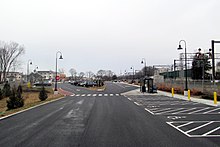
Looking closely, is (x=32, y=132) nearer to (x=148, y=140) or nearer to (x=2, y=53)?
(x=148, y=140)

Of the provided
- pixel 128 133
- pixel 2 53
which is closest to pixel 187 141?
pixel 128 133

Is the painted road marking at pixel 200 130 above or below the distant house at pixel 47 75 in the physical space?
below

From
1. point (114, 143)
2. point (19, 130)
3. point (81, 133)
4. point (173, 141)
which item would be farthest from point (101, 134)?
point (19, 130)

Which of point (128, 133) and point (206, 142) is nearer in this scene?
point (206, 142)

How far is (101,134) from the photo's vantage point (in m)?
8.48

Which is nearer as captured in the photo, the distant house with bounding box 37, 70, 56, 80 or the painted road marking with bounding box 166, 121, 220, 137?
the painted road marking with bounding box 166, 121, 220, 137

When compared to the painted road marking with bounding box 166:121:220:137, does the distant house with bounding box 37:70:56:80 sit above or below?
above

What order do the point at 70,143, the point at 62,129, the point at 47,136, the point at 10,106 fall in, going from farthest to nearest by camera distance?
the point at 10,106
the point at 62,129
the point at 47,136
the point at 70,143

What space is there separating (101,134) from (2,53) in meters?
67.7

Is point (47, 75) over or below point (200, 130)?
over

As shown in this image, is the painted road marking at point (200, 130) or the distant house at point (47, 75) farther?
the distant house at point (47, 75)

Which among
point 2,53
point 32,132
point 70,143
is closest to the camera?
point 70,143

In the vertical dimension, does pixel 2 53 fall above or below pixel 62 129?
above

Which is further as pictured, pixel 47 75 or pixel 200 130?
pixel 47 75
